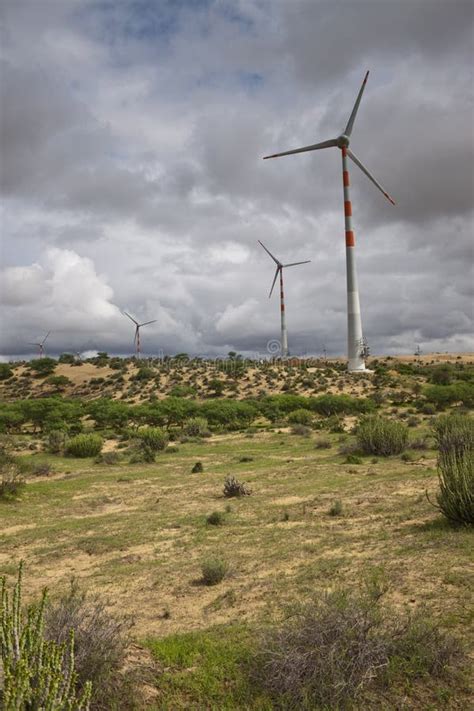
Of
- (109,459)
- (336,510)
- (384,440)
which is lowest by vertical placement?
(109,459)

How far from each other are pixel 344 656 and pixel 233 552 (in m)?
6.44

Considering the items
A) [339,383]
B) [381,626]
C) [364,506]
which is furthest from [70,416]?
[381,626]

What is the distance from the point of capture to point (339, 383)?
240ft

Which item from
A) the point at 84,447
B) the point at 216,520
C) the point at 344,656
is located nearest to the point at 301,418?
the point at 84,447

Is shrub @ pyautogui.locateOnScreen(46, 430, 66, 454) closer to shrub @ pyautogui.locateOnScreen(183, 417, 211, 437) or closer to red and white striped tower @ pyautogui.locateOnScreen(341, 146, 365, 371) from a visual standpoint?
shrub @ pyautogui.locateOnScreen(183, 417, 211, 437)

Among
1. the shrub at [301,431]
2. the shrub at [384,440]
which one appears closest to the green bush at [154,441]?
the shrub at [301,431]

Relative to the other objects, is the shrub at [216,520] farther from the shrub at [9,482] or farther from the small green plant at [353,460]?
the small green plant at [353,460]

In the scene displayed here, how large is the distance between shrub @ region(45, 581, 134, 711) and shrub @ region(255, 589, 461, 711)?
5.59 ft

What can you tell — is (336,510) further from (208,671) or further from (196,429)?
(196,429)

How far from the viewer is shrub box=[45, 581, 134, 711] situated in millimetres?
5797

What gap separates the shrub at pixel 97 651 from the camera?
580cm

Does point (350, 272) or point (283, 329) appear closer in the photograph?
point (350, 272)

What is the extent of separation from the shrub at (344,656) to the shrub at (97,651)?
1.70m

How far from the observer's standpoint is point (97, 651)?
20.0ft
